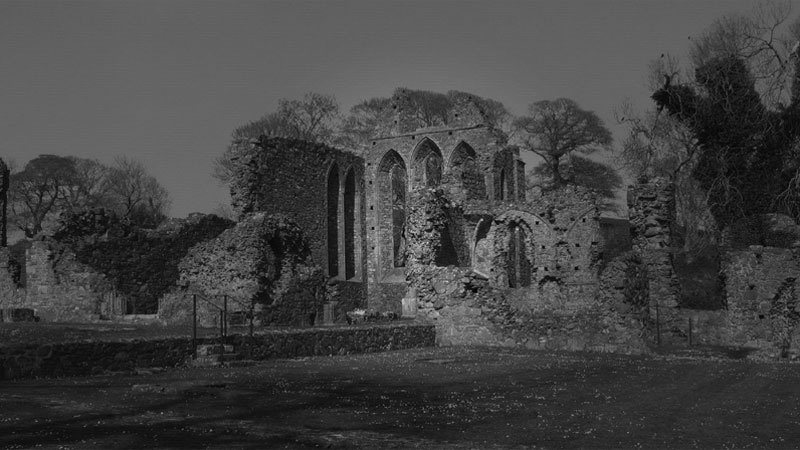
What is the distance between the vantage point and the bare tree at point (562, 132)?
192ft

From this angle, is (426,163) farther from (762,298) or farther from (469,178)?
(762,298)

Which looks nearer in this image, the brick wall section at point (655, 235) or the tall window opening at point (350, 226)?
the brick wall section at point (655, 235)

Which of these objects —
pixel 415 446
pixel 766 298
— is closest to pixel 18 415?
pixel 415 446

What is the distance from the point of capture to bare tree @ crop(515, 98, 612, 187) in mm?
58562

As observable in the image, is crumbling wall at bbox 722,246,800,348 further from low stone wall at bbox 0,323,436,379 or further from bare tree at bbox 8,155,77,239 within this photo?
bare tree at bbox 8,155,77,239

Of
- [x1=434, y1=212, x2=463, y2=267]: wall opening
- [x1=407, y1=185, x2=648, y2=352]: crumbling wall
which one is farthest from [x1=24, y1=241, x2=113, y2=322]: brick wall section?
[x1=434, y1=212, x2=463, y2=267]: wall opening

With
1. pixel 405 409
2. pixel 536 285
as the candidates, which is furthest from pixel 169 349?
pixel 536 285

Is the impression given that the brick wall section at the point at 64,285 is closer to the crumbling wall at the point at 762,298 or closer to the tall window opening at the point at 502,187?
the crumbling wall at the point at 762,298

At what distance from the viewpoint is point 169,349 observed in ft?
48.2

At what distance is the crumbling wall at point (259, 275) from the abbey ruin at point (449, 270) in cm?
4

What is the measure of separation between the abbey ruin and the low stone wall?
253 centimetres

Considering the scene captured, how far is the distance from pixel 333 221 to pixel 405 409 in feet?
122

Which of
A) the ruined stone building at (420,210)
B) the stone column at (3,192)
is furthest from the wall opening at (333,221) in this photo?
the stone column at (3,192)

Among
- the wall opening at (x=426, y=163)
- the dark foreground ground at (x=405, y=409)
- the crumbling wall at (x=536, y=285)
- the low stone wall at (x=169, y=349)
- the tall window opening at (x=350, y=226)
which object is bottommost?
the dark foreground ground at (x=405, y=409)
